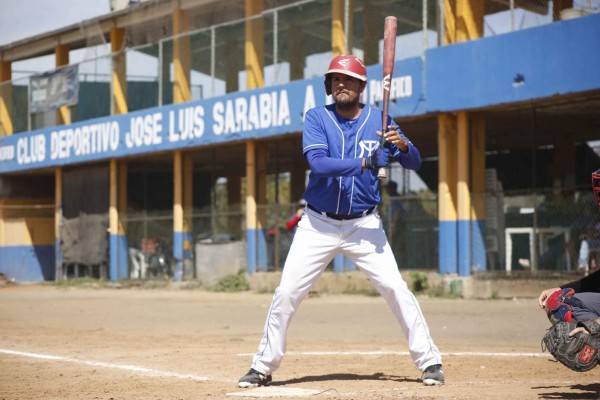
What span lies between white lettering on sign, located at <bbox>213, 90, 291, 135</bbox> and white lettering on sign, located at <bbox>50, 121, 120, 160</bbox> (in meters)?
5.29

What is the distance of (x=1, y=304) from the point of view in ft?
70.9

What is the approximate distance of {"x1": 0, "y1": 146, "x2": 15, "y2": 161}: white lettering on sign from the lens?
3581cm

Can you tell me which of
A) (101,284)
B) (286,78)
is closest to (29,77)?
(101,284)

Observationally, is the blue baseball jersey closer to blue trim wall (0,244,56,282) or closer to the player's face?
the player's face

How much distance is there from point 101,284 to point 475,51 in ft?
52.5

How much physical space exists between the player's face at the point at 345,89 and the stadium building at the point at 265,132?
35.8 feet

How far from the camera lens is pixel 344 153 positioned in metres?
7.64

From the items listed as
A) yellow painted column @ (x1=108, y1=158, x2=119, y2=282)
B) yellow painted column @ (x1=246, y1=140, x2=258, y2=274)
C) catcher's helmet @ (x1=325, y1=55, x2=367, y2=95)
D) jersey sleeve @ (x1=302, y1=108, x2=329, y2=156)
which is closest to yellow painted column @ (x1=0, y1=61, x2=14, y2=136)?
yellow painted column @ (x1=108, y1=158, x2=119, y2=282)

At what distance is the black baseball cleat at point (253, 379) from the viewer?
24.4 feet

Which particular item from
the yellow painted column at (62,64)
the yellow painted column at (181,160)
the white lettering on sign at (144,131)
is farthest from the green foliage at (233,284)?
the yellow painted column at (62,64)

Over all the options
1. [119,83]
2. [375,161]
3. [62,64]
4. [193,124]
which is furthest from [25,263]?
[375,161]

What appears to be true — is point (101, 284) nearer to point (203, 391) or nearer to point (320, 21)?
point (320, 21)

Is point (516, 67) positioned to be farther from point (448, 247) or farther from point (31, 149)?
point (31, 149)

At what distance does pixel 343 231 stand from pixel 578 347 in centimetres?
215
